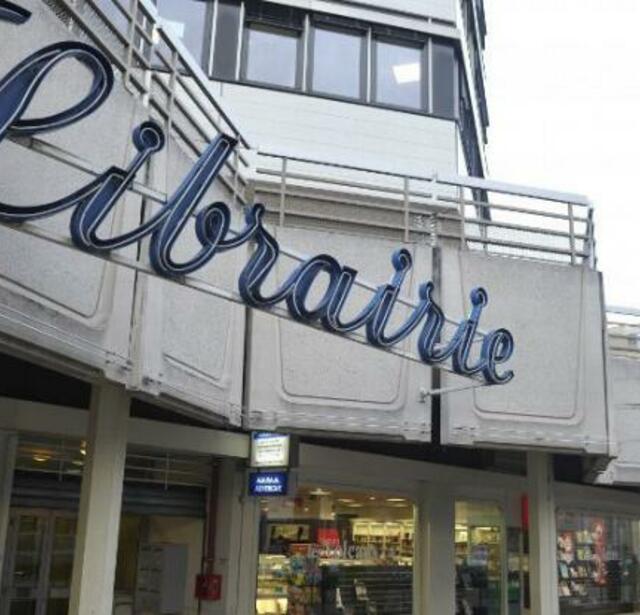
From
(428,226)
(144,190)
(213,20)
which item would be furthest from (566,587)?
(144,190)

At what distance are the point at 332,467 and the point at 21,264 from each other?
25.4 ft

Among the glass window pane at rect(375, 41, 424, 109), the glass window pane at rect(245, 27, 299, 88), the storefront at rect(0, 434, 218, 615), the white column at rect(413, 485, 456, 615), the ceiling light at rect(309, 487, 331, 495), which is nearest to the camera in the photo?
the storefront at rect(0, 434, 218, 615)

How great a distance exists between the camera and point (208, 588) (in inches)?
489

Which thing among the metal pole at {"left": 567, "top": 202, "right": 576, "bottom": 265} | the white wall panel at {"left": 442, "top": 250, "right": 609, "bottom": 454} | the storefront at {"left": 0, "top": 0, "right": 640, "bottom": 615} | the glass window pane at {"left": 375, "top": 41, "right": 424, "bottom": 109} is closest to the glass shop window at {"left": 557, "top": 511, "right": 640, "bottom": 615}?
the storefront at {"left": 0, "top": 0, "right": 640, "bottom": 615}

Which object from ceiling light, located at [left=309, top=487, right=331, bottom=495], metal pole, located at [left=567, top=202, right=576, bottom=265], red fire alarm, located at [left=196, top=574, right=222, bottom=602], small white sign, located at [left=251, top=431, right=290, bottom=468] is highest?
metal pole, located at [left=567, top=202, right=576, bottom=265]

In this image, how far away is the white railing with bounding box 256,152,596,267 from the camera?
12461 millimetres

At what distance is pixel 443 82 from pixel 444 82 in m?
0.03

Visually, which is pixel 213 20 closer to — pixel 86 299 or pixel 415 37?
pixel 415 37

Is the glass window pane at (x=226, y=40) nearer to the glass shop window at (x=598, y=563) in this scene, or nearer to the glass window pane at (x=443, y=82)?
the glass window pane at (x=443, y=82)

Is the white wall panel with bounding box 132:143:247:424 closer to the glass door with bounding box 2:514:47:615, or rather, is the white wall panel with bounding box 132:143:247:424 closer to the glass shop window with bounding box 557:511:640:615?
the glass door with bounding box 2:514:47:615

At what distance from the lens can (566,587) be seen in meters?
17.9

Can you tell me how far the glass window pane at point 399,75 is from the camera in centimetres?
1596

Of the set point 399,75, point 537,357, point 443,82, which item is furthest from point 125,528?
point 443,82

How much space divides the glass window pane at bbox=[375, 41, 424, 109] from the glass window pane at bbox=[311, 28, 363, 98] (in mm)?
387
